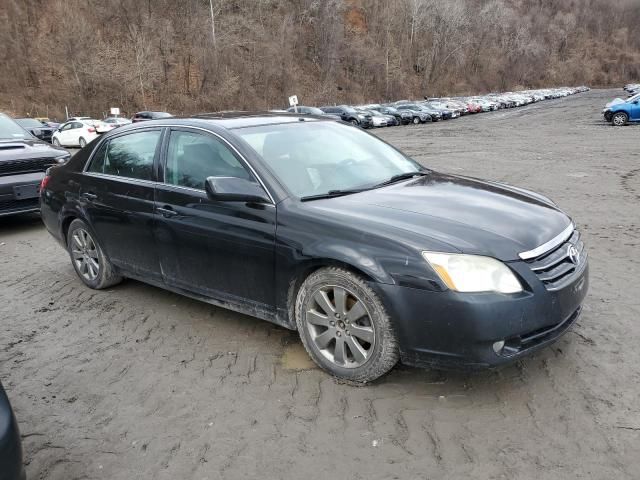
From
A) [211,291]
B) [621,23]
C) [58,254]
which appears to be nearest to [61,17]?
[58,254]

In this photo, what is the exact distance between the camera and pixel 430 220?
3.35m

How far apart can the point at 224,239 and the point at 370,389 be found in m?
1.41

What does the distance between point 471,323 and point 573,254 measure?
3.24ft

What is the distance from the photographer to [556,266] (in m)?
3.31

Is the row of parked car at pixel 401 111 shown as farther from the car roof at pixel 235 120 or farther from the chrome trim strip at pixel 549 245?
the chrome trim strip at pixel 549 245

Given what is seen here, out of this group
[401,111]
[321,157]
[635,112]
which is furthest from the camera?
[401,111]

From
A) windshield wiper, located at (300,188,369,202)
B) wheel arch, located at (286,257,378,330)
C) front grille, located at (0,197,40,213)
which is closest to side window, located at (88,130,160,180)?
windshield wiper, located at (300,188,369,202)

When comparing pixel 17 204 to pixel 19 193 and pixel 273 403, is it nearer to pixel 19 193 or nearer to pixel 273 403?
pixel 19 193

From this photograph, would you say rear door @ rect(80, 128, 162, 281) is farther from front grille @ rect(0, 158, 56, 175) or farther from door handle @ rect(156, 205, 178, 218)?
front grille @ rect(0, 158, 56, 175)

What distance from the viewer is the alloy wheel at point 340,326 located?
335 centimetres

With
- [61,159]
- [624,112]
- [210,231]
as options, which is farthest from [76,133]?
[624,112]

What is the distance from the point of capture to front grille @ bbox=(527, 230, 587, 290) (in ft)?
10.4

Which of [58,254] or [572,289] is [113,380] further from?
[58,254]

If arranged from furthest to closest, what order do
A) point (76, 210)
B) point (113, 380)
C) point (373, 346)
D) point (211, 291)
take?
point (76, 210), point (211, 291), point (113, 380), point (373, 346)
